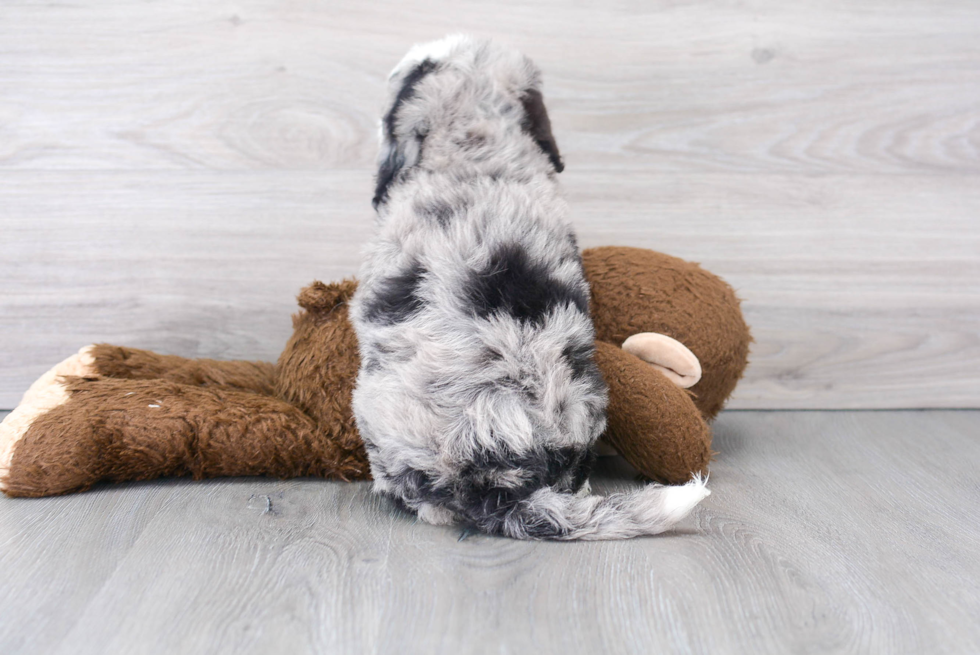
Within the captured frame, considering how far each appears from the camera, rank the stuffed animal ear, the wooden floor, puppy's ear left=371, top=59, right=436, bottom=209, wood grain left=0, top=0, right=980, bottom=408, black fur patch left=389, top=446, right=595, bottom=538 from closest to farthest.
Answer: the wooden floor, black fur patch left=389, top=446, right=595, bottom=538, puppy's ear left=371, top=59, right=436, bottom=209, the stuffed animal ear, wood grain left=0, top=0, right=980, bottom=408

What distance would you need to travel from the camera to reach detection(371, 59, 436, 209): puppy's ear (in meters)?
0.82

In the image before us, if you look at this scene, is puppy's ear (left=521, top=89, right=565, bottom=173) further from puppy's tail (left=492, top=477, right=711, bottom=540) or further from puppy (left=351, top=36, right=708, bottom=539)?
puppy's tail (left=492, top=477, right=711, bottom=540)

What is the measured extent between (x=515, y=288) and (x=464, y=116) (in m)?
0.23

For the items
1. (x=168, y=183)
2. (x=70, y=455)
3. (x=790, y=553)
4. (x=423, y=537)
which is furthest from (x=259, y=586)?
(x=168, y=183)

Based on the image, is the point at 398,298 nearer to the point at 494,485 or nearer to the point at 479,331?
the point at 479,331

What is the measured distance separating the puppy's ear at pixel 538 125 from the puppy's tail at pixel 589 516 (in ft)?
1.35

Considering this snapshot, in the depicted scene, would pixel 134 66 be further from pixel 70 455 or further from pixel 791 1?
pixel 791 1

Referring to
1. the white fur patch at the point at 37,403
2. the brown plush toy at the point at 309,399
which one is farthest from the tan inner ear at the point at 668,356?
the white fur patch at the point at 37,403

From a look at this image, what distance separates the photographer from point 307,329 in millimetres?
987

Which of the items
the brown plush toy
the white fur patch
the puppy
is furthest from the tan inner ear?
the white fur patch

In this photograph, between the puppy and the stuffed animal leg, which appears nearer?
the puppy

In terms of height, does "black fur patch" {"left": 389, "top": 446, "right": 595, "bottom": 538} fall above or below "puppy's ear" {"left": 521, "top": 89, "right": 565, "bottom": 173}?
below

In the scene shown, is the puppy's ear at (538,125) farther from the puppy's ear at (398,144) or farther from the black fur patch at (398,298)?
the black fur patch at (398,298)

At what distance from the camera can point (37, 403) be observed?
901 millimetres
